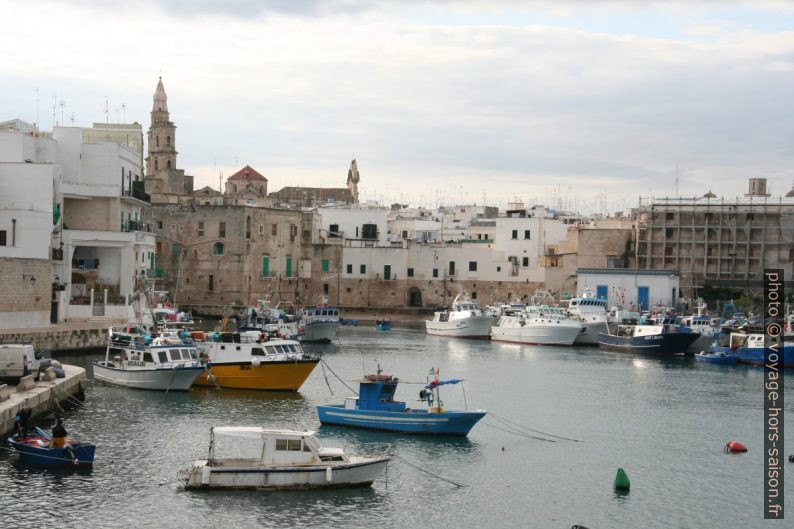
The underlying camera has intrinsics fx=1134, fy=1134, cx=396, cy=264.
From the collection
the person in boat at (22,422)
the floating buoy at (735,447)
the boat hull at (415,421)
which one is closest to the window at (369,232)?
the boat hull at (415,421)

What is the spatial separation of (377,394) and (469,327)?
3833 centimetres

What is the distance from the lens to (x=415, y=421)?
30.8 metres

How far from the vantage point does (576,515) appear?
78.3ft

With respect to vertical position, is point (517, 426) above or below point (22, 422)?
below

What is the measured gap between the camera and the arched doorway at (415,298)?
82.6m

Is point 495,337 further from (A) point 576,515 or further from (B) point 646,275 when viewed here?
(A) point 576,515

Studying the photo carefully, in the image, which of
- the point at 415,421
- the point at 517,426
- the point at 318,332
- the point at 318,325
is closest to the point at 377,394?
the point at 415,421

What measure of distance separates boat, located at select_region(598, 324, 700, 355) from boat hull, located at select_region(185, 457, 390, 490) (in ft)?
123

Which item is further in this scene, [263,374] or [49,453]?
[263,374]

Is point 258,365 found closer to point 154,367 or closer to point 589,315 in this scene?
point 154,367

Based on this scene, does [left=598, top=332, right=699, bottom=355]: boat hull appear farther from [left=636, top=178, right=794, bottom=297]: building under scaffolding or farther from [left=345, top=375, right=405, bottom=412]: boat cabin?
[left=345, top=375, right=405, bottom=412]: boat cabin

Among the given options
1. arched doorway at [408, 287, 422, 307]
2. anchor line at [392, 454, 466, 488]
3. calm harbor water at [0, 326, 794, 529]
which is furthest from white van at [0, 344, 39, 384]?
arched doorway at [408, 287, 422, 307]

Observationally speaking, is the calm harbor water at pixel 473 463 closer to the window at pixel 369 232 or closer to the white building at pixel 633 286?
the white building at pixel 633 286

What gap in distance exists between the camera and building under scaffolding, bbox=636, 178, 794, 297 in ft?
248
